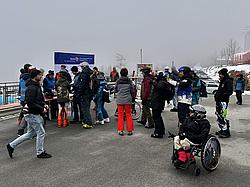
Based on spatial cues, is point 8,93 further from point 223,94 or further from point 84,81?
point 223,94

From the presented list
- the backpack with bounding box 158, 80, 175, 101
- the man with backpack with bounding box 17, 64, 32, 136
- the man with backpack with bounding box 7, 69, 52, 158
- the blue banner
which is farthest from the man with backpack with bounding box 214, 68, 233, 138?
the blue banner

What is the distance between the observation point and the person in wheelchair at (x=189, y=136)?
4316 millimetres

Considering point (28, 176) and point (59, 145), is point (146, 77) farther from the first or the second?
point (28, 176)

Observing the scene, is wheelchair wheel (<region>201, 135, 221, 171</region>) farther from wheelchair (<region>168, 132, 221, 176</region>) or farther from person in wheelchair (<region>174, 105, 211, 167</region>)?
person in wheelchair (<region>174, 105, 211, 167</region>)

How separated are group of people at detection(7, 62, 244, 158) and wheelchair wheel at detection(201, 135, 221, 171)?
19.1 inches

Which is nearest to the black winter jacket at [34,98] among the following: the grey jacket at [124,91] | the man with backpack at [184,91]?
the grey jacket at [124,91]

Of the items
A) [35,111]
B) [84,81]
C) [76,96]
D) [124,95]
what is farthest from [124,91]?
[35,111]

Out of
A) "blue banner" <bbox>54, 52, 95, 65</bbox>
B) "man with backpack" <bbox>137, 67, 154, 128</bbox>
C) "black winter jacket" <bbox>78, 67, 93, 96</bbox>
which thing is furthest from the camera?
"blue banner" <bbox>54, 52, 95, 65</bbox>

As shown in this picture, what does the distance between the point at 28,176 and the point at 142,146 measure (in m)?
2.52

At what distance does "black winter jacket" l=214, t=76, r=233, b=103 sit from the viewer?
6.46 m

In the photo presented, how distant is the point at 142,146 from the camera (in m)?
5.90

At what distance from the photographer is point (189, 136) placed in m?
4.39

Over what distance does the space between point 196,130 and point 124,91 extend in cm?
271

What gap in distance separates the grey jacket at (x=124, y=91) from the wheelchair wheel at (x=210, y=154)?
2.71 metres
